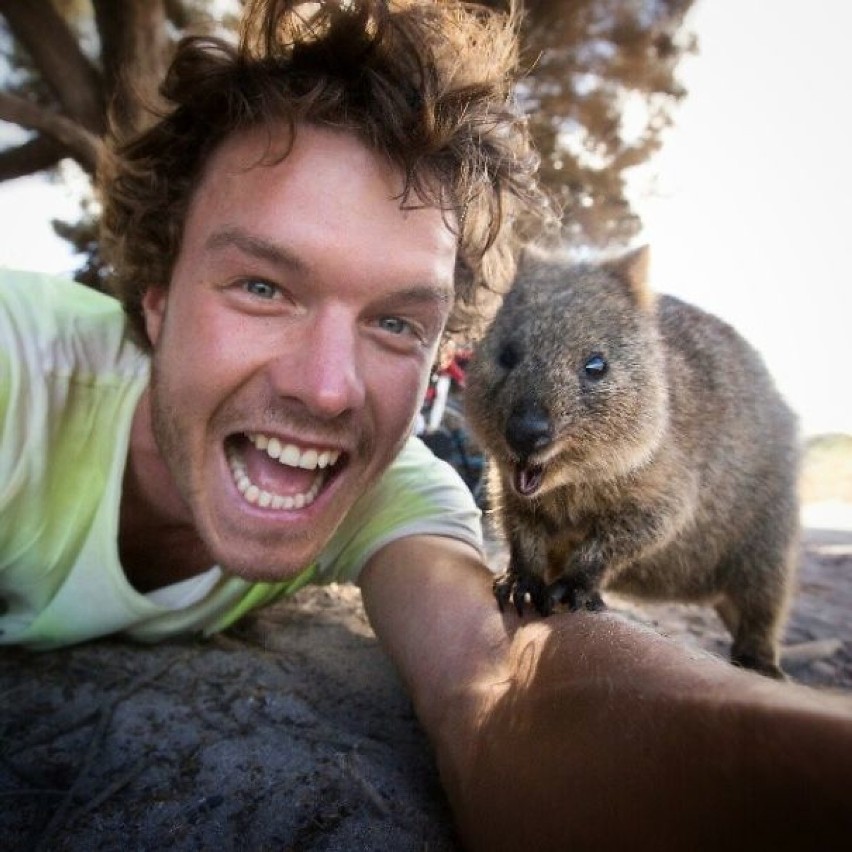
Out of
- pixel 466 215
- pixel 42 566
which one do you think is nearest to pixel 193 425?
pixel 42 566

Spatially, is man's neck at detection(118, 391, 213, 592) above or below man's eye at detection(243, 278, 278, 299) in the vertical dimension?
below

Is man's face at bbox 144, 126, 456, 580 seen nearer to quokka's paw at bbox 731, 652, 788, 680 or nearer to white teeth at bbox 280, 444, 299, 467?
white teeth at bbox 280, 444, 299, 467

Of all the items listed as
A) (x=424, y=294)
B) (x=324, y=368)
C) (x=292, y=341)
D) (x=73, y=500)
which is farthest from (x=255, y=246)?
(x=73, y=500)

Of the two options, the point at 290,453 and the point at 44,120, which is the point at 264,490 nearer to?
the point at 290,453

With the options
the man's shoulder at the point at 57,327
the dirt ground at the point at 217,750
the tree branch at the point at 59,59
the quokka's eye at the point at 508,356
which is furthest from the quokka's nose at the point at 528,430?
the tree branch at the point at 59,59

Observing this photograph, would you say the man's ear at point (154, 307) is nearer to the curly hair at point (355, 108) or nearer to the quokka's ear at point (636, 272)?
the curly hair at point (355, 108)

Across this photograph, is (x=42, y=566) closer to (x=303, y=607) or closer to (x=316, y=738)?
(x=316, y=738)

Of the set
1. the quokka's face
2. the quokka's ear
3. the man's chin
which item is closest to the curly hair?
the quokka's face
